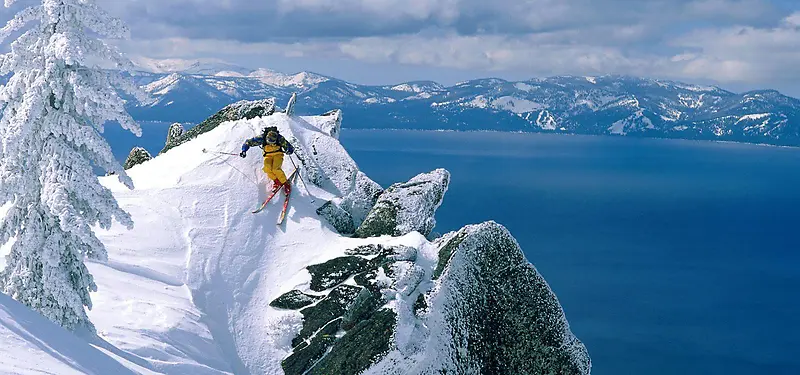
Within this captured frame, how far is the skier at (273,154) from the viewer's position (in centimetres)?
2706

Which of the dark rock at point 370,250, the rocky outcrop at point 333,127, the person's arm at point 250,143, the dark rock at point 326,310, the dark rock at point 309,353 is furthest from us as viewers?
the rocky outcrop at point 333,127

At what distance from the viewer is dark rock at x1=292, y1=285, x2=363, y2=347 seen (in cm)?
2050

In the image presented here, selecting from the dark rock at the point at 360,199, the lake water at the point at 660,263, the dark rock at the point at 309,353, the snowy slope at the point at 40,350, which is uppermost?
the snowy slope at the point at 40,350

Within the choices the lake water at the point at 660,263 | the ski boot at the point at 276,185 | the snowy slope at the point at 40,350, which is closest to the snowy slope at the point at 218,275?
the snowy slope at the point at 40,350

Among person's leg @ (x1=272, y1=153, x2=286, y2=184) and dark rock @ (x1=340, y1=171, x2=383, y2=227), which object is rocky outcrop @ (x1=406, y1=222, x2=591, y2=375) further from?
person's leg @ (x1=272, y1=153, x2=286, y2=184)

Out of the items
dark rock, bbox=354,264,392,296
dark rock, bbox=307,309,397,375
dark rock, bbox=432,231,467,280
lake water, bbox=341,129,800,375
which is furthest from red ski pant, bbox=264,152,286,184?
lake water, bbox=341,129,800,375

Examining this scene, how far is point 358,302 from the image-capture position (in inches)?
806

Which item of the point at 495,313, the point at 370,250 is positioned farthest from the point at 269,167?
the point at 495,313

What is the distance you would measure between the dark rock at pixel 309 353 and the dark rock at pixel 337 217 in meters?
6.87

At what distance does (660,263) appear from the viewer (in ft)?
302

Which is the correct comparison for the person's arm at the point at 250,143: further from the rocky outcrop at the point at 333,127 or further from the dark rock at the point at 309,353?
the dark rock at the point at 309,353

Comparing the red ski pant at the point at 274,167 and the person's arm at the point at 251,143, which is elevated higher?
the person's arm at the point at 251,143

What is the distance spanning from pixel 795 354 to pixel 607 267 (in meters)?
27.1

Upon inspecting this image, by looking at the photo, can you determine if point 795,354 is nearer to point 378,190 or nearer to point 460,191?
point 378,190
